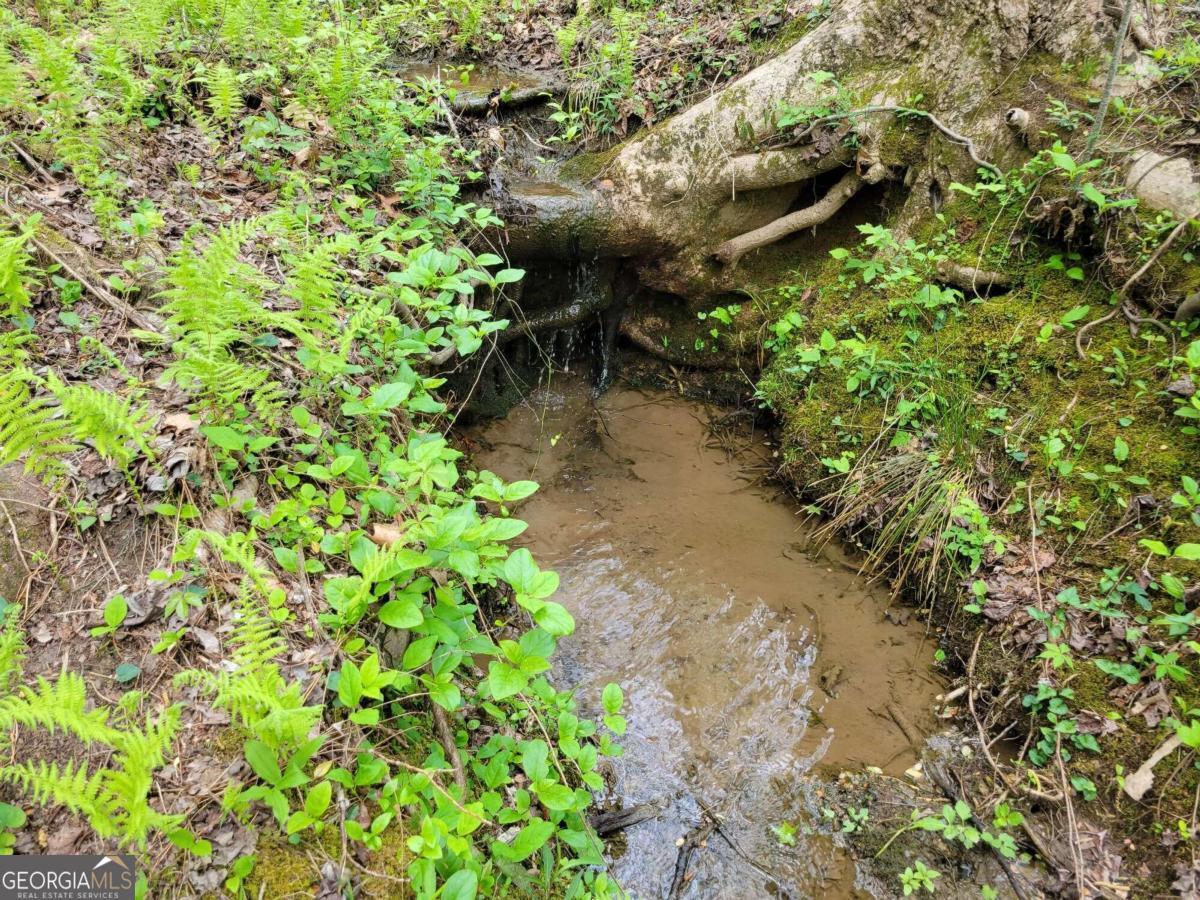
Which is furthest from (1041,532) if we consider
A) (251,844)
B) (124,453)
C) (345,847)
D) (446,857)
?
(124,453)

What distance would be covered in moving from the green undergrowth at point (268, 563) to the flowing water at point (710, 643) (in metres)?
0.44

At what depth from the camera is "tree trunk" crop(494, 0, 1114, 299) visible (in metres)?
4.69

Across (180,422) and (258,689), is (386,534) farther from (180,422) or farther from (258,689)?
(180,422)

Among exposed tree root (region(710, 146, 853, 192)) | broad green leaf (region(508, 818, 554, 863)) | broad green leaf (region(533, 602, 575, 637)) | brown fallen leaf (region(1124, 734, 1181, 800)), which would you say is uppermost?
exposed tree root (region(710, 146, 853, 192))

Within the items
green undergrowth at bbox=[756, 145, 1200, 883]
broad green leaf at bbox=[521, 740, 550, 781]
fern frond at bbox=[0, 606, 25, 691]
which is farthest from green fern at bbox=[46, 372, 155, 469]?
green undergrowth at bbox=[756, 145, 1200, 883]

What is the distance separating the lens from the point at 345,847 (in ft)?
6.45

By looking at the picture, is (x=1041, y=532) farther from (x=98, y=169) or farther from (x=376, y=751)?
(x=98, y=169)

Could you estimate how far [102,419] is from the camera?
223cm

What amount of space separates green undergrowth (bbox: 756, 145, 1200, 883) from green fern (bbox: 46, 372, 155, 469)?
4036 mm

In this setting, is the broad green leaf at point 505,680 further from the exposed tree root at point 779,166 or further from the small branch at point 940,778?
the exposed tree root at point 779,166

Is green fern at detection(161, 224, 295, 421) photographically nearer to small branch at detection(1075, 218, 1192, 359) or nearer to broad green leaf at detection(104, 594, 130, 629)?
broad green leaf at detection(104, 594, 130, 629)

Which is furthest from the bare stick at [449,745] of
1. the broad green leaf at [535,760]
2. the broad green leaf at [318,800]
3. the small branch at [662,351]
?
the small branch at [662,351]

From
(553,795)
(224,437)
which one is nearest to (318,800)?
(553,795)

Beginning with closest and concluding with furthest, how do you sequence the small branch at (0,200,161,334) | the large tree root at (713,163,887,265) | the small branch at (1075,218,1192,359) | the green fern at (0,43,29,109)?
the small branch at (0,200,161,334) < the green fern at (0,43,29,109) < the small branch at (1075,218,1192,359) < the large tree root at (713,163,887,265)
